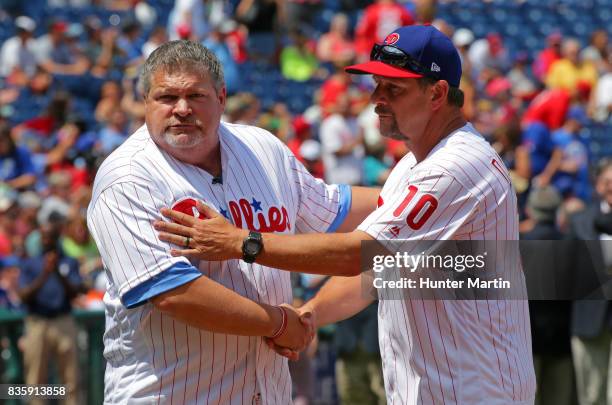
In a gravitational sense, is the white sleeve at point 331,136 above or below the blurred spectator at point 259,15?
below

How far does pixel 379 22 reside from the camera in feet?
47.3

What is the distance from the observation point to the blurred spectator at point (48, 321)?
27.0 feet

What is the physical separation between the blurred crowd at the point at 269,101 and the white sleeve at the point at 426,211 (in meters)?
4.55

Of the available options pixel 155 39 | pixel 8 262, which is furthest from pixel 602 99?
pixel 8 262

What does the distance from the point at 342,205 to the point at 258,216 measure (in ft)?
2.04

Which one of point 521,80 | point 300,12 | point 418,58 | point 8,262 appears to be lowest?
point 418,58

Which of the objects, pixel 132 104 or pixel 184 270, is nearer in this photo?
pixel 184 270

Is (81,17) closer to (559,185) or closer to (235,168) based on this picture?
(559,185)

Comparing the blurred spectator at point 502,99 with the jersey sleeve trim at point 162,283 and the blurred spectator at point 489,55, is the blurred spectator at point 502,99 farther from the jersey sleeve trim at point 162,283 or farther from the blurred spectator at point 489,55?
the jersey sleeve trim at point 162,283

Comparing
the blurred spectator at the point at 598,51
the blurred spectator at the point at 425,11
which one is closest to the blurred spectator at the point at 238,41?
the blurred spectator at the point at 425,11

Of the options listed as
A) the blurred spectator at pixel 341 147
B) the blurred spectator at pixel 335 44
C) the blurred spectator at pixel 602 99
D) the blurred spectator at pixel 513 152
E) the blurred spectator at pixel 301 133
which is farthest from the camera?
Result: the blurred spectator at pixel 335 44

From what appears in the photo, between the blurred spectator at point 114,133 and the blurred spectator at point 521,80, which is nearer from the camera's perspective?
the blurred spectator at point 114,133

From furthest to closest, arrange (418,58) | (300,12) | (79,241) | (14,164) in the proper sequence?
(300,12), (14,164), (79,241), (418,58)

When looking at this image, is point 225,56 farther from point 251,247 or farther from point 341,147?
point 251,247
